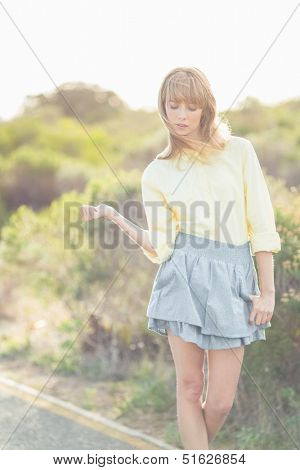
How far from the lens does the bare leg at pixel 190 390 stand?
332 cm

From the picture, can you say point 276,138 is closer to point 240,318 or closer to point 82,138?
point 82,138

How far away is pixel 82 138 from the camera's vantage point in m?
16.9

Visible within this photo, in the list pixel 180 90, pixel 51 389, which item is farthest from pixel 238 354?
pixel 51 389

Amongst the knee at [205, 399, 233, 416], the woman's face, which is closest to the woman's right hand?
the woman's face

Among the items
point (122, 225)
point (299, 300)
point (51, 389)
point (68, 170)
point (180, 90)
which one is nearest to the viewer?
point (180, 90)

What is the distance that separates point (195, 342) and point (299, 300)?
1.39m

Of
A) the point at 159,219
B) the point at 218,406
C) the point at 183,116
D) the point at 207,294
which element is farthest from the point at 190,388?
the point at 183,116

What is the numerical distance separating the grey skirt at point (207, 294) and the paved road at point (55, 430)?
63.1 inches

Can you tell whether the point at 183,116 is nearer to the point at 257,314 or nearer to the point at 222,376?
the point at 257,314

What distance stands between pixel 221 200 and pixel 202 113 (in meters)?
0.34

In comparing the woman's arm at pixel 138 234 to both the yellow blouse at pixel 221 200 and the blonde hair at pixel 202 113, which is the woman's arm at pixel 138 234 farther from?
the blonde hair at pixel 202 113

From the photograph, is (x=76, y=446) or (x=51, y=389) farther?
(x=51, y=389)

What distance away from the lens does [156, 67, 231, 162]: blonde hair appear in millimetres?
3178

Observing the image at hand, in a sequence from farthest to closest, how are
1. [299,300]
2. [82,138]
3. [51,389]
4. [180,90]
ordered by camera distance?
[82,138], [51,389], [299,300], [180,90]
